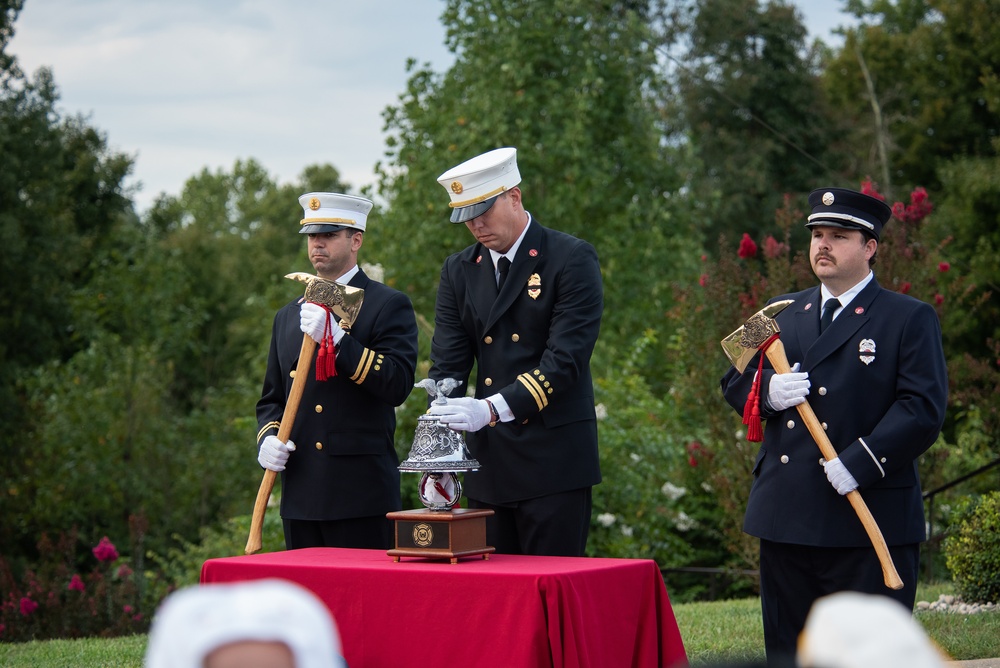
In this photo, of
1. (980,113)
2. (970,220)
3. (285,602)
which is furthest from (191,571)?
(980,113)

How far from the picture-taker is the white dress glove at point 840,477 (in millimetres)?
4234

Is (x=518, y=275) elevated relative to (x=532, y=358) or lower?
elevated

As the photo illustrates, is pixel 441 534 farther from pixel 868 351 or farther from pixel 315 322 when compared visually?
pixel 868 351

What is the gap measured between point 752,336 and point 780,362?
0.14m

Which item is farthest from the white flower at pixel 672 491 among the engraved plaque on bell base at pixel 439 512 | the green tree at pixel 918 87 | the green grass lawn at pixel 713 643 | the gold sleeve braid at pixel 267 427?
the green tree at pixel 918 87

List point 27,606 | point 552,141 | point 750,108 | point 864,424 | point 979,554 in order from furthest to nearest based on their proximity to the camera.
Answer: point 750,108
point 552,141
point 27,606
point 979,554
point 864,424

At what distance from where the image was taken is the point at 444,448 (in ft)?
13.9

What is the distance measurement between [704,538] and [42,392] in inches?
362

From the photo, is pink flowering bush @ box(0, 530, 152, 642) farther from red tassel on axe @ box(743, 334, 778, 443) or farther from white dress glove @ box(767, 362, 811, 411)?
white dress glove @ box(767, 362, 811, 411)

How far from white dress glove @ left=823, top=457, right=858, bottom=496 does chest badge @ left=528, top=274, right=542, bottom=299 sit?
4.25 ft

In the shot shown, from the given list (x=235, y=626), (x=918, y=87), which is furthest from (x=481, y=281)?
(x=918, y=87)

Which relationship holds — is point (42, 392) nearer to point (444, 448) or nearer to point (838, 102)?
point (444, 448)

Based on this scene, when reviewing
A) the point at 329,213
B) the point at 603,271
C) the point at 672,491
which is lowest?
the point at 672,491

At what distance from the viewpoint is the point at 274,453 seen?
16.7ft
